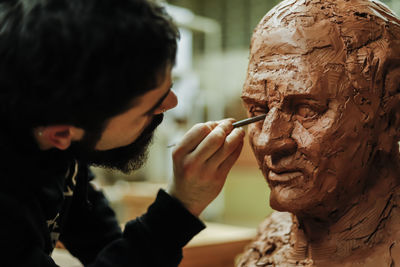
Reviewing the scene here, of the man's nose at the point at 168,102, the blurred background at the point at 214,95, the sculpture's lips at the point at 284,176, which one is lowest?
the blurred background at the point at 214,95

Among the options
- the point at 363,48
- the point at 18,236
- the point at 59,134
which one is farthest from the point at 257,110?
the point at 18,236

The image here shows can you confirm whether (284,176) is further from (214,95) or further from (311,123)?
(214,95)

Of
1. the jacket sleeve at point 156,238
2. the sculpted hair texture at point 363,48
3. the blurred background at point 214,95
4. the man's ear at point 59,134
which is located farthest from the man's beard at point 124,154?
the blurred background at point 214,95

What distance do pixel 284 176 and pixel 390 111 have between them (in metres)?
0.35

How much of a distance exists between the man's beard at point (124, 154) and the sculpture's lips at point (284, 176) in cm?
35

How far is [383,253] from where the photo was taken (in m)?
1.16

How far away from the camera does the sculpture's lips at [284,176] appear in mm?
1151

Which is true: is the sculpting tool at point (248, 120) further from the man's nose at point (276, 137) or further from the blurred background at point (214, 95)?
the blurred background at point (214, 95)

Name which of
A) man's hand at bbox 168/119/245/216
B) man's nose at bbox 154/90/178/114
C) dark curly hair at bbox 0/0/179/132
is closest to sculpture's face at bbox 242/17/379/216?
man's hand at bbox 168/119/245/216

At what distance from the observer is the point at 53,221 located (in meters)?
1.20

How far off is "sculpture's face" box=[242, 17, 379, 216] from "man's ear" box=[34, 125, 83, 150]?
19.0 inches

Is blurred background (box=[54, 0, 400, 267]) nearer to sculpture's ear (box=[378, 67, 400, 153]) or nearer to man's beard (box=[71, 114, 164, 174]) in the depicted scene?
man's beard (box=[71, 114, 164, 174])

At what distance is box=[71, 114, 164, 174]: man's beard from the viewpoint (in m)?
1.05

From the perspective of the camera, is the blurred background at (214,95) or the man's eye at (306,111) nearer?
the man's eye at (306,111)
